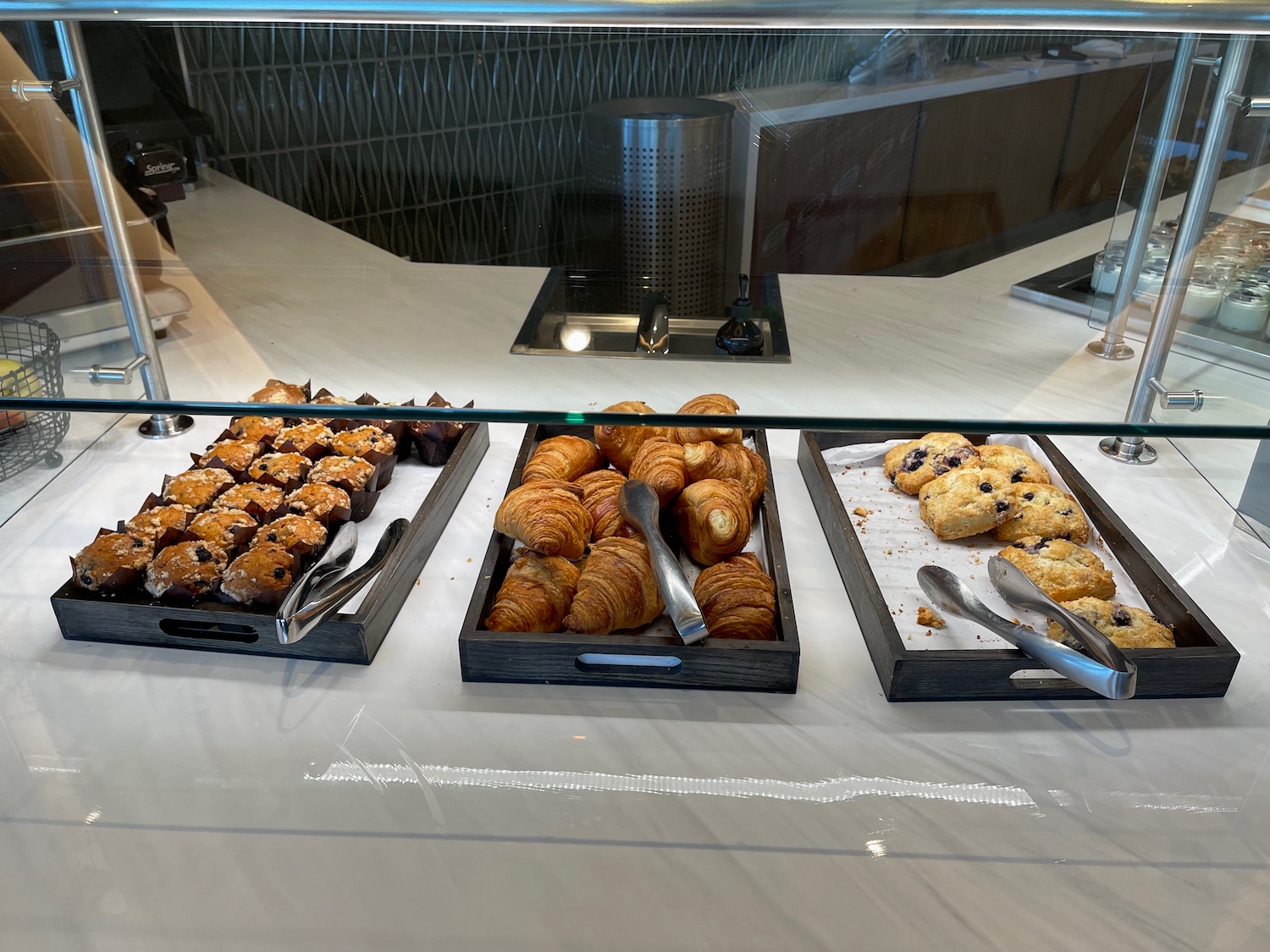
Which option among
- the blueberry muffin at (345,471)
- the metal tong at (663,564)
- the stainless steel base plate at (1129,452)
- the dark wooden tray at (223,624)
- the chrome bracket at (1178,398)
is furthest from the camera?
the stainless steel base plate at (1129,452)

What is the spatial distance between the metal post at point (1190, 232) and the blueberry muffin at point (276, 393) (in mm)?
524

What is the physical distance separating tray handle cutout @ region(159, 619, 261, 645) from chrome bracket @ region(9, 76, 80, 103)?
0.40 meters

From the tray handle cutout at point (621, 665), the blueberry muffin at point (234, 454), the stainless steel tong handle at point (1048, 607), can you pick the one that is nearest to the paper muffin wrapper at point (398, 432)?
the blueberry muffin at point (234, 454)

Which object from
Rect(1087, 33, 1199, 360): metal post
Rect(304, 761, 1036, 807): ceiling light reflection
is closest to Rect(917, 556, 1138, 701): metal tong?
Rect(304, 761, 1036, 807): ceiling light reflection

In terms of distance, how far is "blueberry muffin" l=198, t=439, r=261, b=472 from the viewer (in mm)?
913

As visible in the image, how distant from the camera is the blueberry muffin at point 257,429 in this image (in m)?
0.95

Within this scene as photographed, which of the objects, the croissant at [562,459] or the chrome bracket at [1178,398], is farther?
the croissant at [562,459]

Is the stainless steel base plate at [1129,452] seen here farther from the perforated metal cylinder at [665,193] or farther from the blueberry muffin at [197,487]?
the blueberry muffin at [197,487]

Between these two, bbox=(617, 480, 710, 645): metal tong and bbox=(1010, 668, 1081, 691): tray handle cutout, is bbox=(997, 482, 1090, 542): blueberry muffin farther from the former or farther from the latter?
bbox=(617, 480, 710, 645): metal tong

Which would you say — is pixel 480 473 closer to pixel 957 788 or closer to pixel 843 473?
pixel 843 473

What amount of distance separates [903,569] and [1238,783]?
0.94 feet

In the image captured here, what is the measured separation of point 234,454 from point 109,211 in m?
0.29

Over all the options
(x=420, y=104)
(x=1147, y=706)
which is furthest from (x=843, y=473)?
(x=420, y=104)

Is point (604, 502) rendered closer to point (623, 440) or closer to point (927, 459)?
point (623, 440)
